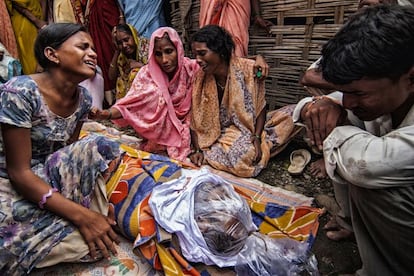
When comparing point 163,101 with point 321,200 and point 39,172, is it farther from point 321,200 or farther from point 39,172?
point 321,200

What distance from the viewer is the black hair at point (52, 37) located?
61.9 inches

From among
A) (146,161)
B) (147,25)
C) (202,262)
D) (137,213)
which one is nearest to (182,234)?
(202,262)

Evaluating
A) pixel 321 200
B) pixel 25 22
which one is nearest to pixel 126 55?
pixel 25 22

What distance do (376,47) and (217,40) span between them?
1.68 m

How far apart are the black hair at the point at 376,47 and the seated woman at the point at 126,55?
9.08 feet

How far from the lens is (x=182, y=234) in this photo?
4.99ft

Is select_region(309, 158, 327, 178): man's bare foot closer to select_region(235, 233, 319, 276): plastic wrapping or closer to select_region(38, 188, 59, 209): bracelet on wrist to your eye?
select_region(235, 233, 319, 276): plastic wrapping

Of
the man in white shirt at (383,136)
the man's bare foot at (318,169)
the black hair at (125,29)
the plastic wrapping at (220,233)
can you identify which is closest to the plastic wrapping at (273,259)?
the plastic wrapping at (220,233)

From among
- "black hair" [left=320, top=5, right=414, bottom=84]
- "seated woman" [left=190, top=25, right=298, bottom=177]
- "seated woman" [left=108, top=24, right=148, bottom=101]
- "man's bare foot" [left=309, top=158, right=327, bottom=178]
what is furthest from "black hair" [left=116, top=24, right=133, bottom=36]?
"black hair" [left=320, top=5, right=414, bottom=84]

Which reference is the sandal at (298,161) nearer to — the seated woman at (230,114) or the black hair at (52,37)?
the seated woman at (230,114)

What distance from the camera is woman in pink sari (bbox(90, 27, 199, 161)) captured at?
2867mm

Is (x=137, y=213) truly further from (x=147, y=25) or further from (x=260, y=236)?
(x=147, y=25)

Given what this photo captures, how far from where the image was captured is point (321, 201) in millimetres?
2082

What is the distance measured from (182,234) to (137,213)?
0.91 feet
